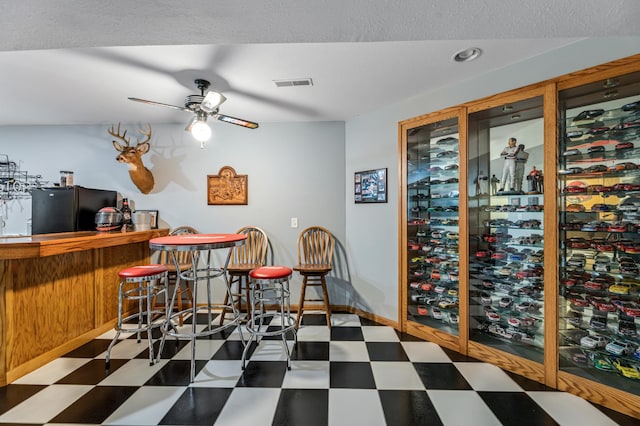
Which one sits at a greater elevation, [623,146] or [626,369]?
[623,146]

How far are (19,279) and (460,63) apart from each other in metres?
3.80

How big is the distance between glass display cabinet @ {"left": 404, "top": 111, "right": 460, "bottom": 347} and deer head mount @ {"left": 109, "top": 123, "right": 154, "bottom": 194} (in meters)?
3.15

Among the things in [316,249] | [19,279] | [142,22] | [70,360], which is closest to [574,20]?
[142,22]

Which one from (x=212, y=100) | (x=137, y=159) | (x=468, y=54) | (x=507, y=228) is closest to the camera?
(x=468, y=54)

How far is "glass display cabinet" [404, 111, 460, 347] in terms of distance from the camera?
2.77 metres

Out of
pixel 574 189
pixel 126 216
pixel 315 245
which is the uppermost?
pixel 574 189

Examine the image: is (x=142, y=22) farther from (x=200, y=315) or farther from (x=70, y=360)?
(x=200, y=315)

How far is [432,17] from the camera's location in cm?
120

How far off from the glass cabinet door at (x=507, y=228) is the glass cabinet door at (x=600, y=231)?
0.21 m

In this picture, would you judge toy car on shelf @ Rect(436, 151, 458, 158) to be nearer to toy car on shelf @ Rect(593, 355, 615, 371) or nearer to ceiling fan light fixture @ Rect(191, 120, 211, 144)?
toy car on shelf @ Rect(593, 355, 615, 371)

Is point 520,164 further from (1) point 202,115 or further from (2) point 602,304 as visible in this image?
(1) point 202,115

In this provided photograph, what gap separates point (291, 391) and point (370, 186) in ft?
7.27

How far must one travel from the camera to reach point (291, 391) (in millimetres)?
1980

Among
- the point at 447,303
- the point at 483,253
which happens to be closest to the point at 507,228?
the point at 483,253
